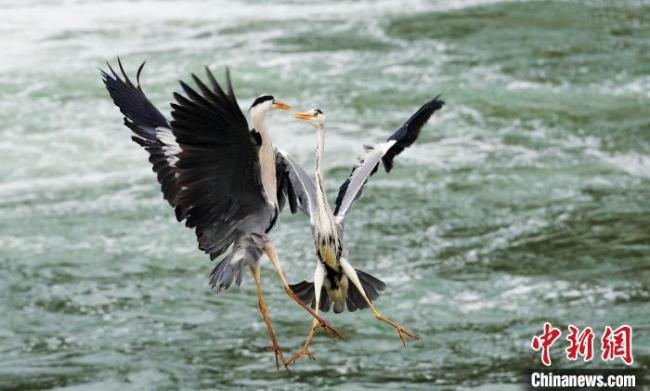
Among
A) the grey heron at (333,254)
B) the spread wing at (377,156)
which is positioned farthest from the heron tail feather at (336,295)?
the spread wing at (377,156)

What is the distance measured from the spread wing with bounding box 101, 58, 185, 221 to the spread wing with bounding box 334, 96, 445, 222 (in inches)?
35.3

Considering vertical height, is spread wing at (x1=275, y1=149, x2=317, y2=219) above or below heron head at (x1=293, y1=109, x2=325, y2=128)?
below

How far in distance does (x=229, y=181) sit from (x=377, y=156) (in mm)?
1051

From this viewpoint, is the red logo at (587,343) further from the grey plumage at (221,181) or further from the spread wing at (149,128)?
the spread wing at (149,128)

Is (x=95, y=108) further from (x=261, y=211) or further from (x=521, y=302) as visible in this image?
(x=261, y=211)

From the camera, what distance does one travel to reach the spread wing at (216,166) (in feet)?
20.7

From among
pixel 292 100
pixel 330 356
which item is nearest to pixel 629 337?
pixel 330 356

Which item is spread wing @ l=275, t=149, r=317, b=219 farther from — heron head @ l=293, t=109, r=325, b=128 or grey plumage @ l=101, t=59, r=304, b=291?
heron head @ l=293, t=109, r=325, b=128

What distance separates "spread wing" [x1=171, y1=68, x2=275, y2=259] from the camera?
20.7 feet

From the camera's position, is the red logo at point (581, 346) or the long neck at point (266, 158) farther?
the red logo at point (581, 346)

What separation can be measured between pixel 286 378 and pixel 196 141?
371cm

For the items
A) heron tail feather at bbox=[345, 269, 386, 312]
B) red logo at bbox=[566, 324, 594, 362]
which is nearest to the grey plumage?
heron tail feather at bbox=[345, 269, 386, 312]

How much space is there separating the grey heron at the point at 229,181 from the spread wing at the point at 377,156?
0.86ft

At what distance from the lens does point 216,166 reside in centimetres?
656
